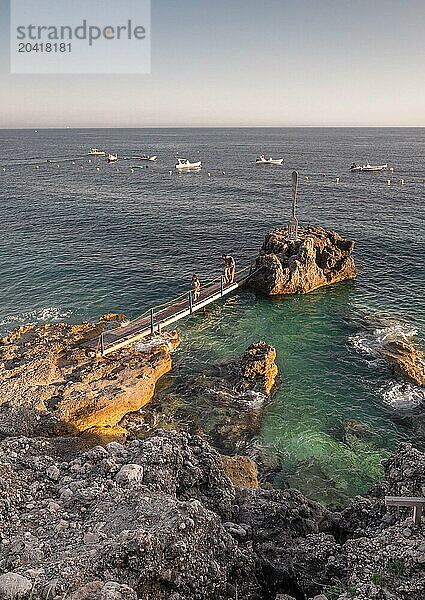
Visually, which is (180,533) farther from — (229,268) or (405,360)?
(229,268)

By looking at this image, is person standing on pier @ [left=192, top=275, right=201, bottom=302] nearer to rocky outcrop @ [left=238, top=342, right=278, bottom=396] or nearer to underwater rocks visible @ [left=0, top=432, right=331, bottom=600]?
rocky outcrop @ [left=238, top=342, right=278, bottom=396]

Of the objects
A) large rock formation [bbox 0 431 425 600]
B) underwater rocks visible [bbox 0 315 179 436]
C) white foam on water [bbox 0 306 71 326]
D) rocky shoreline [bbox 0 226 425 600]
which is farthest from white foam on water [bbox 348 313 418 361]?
white foam on water [bbox 0 306 71 326]

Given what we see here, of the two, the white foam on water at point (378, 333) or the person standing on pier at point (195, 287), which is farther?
the person standing on pier at point (195, 287)

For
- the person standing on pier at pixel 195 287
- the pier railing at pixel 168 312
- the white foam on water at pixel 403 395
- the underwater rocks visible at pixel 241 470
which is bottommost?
the underwater rocks visible at pixel 241 470

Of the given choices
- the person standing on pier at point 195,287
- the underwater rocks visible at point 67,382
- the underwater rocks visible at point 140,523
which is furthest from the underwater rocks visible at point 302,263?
the underwater rocks visible at point 140,523

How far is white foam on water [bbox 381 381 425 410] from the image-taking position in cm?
2063

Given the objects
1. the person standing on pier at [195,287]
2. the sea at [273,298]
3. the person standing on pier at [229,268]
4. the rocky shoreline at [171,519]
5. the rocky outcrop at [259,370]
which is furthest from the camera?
the person standing on pier at [229,268]

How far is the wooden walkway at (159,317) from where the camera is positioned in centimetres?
2398

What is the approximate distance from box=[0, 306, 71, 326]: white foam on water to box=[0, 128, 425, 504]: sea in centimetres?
15

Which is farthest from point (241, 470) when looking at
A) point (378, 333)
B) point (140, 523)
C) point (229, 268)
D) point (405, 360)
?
point (229, 268)

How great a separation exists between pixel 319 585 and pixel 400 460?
416 centimetres

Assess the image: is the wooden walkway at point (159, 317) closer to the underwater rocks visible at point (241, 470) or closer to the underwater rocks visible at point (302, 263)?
the underwater rocks visible at point (302, 263)

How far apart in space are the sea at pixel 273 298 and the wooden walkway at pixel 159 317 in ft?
2.66

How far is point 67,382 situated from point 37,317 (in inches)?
396
